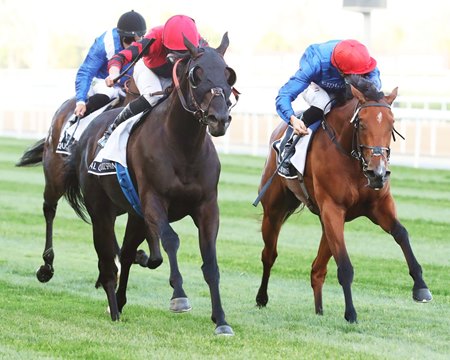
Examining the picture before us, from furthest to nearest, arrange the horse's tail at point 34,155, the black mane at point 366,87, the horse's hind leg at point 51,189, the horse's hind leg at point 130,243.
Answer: the horse's tail at point 34,155
the horse's hind leg at point 51,189
the horse's hind leg at point 130,243
the black mane at point 366,87

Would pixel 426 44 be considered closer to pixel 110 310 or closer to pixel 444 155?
pixel 444 155

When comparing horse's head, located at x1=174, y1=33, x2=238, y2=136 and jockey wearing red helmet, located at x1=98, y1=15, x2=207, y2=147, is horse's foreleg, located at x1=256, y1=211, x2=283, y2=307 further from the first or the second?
horse's head, located at x1=174, y1=33, x2=238, y2=136

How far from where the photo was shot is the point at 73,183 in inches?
345

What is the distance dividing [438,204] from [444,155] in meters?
6.28

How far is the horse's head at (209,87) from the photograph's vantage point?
662 cm

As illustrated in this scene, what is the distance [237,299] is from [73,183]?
4.70 feet

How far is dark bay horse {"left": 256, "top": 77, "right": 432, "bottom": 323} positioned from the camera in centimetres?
729

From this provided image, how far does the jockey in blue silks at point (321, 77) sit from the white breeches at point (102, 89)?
1.87 meters

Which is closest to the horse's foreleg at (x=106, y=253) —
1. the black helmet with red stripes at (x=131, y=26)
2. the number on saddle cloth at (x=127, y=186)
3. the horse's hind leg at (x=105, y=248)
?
the horse's hind leg at (x=105, y=248)

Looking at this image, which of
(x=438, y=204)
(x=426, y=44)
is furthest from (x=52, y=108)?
(x=426, y=44)

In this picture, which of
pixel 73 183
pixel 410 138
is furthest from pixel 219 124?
pixel 410 138

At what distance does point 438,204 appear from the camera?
14.9m

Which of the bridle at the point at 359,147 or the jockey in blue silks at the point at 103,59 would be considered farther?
the jockey in blue silks at the point at 103,59

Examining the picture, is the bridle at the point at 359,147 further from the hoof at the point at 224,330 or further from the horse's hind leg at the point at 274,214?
the hoof at the point at 224,330
